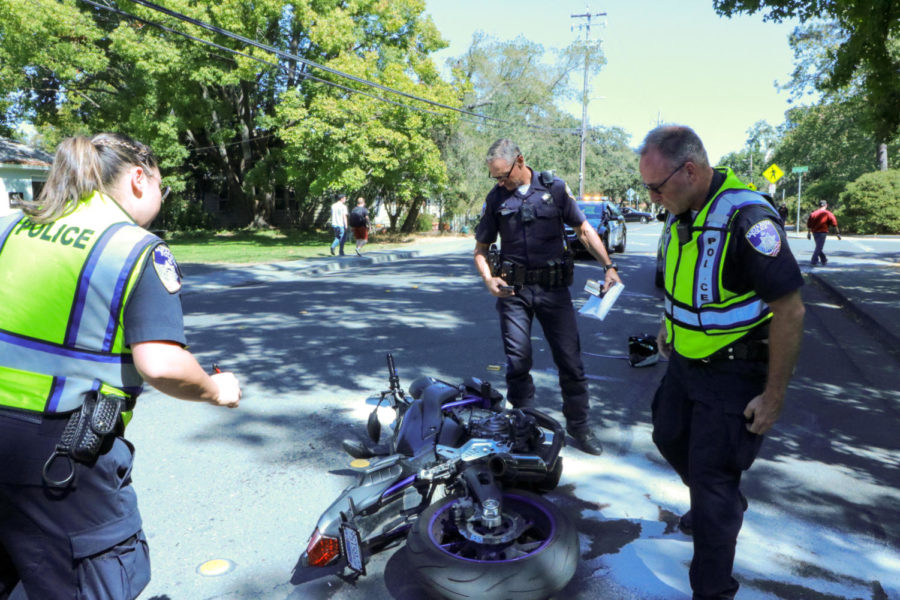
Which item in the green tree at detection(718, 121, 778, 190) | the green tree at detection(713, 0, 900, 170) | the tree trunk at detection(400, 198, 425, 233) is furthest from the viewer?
the green tree at detection(718, 121, 778, 190)

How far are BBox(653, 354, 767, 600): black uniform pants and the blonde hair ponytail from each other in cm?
216

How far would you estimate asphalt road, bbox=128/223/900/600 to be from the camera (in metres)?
2.90

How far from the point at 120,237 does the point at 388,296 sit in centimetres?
928

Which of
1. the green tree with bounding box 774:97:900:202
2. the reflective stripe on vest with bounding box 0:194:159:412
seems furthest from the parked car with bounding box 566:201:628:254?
the green tree with bounding box 774:97:900:202

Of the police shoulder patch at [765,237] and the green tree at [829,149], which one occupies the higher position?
the green tree at [829,149]

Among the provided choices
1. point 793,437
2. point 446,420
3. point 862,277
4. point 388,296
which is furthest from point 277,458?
point 862,277

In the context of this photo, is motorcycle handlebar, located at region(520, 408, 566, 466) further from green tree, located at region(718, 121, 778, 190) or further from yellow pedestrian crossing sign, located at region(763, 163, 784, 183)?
green tree, located at region(718, 121, 778, 190)

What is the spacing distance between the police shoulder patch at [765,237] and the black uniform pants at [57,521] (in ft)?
7.08

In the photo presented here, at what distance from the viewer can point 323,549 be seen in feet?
8.99

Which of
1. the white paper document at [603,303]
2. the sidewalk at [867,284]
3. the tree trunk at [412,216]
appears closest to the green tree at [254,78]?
the tree trunk at [412,216]

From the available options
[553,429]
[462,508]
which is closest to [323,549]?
[462,508]

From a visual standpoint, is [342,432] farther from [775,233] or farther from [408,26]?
[408,26]

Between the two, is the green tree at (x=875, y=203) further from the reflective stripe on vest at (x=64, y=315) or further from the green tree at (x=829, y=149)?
the reflective stripe on vest at (x=64, y=315)

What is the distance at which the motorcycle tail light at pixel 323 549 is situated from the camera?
8.99 feet
